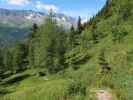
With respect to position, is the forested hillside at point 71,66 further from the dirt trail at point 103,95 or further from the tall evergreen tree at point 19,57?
the dirt trail at point 103,95

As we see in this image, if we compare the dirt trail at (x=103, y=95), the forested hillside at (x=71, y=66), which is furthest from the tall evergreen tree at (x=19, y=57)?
the dirt trail at (x=103, y=95)

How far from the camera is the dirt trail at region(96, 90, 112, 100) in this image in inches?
1689

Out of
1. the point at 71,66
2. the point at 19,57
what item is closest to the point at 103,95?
the point at 71,66

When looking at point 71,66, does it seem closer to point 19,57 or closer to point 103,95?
point 103,95

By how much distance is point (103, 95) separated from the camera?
43.9 meters

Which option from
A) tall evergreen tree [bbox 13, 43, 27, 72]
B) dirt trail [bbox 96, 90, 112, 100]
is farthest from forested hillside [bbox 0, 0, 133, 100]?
dirt trail [bbox 96, 90, 112, 100]

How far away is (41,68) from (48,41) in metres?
12.9

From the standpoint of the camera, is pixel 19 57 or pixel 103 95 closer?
pixel 103 95

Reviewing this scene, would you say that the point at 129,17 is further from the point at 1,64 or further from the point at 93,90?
the point at 93,90

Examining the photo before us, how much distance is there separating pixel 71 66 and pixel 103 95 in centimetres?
3782

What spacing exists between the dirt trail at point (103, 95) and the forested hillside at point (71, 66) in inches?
16.7

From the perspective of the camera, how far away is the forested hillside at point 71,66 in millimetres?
47875

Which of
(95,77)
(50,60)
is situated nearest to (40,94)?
(95,77)

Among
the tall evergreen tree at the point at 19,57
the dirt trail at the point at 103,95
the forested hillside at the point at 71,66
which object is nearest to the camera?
the dirt trail at the point at 103,95
